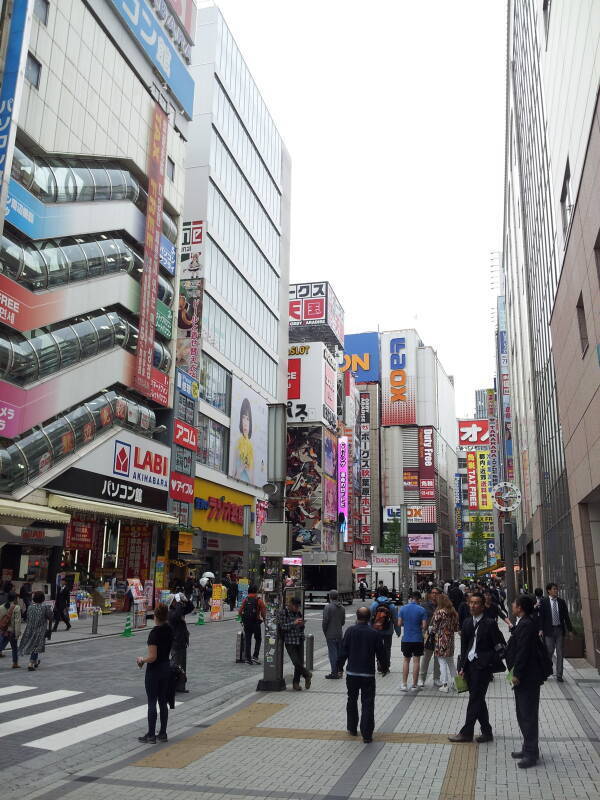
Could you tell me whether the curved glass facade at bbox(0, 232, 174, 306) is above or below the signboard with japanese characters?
above

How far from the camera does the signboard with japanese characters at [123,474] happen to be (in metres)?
30.4

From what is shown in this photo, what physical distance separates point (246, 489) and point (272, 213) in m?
27.3

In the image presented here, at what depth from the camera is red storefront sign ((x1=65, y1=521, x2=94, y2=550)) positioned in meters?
32.3

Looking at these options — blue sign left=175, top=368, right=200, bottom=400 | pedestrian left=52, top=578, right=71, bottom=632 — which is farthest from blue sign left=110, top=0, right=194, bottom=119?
pedestrian left=52, top=578, right=71, bottom=632

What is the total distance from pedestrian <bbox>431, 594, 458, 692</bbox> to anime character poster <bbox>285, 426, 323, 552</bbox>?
198 feet

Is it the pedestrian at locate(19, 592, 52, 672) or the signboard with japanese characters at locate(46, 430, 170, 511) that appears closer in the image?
the pedestrian at locate(19, 592, 52, 672)

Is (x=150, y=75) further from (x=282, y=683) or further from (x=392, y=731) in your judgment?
(x=392, y=731)

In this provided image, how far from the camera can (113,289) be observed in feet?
111

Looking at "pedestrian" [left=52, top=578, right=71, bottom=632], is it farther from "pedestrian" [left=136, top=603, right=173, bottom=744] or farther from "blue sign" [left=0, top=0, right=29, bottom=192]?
"pedestrian" [left=136, top=603, right=173, bottom=744]

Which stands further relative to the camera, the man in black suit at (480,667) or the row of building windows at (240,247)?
the row of building windows at (240,247)

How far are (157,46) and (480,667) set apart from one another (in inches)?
1618

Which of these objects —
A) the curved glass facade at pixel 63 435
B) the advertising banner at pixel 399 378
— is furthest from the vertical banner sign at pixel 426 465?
the curved glass facade at pixel 63 435

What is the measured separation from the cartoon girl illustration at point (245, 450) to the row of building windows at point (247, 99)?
975 inches

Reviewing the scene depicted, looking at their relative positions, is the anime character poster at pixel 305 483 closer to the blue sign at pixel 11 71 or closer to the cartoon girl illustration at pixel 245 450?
the cartoon girl illustration at pixel 245 450
